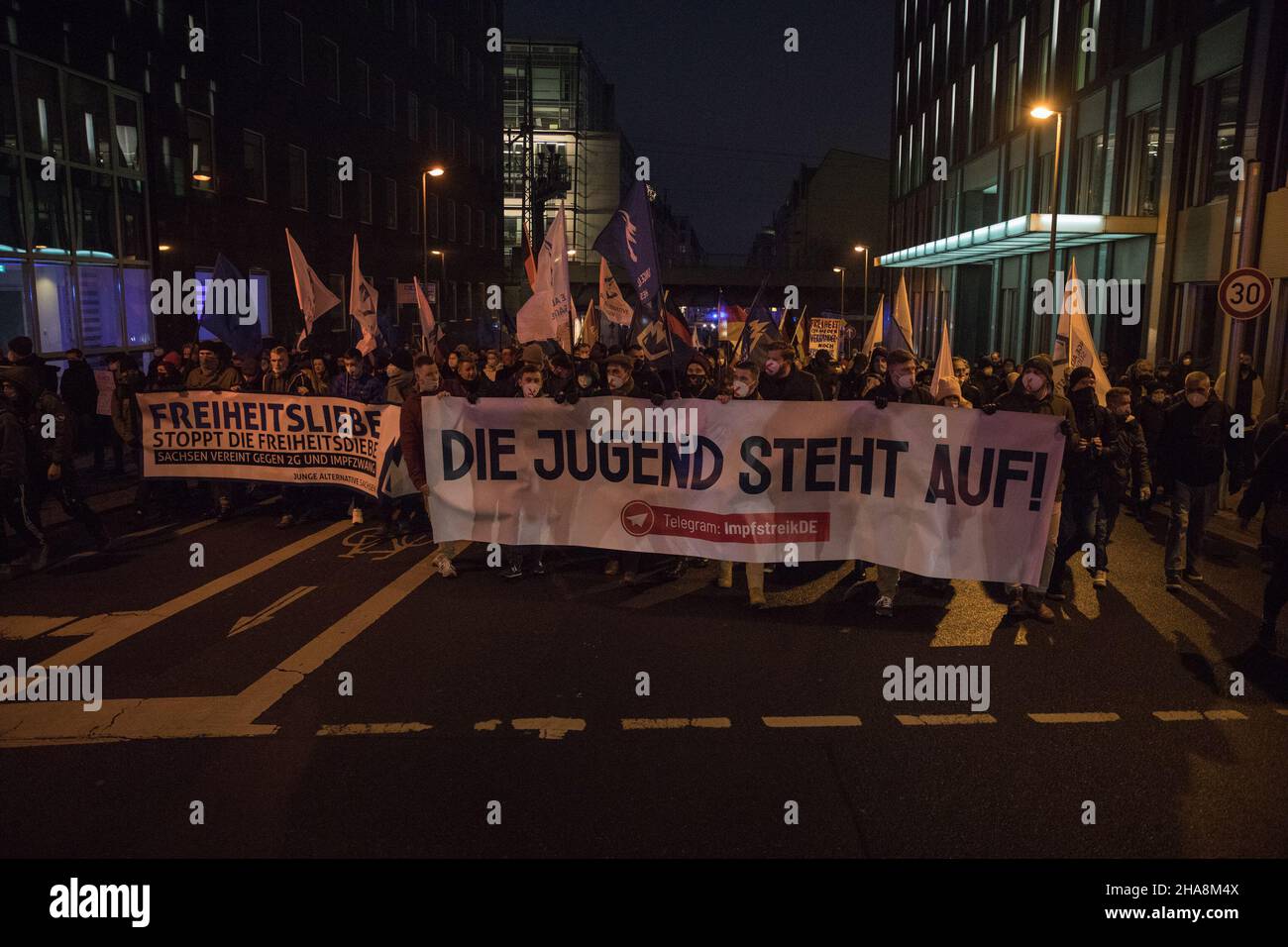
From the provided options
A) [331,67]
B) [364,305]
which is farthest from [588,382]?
[331,67]

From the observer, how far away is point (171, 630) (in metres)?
7.16

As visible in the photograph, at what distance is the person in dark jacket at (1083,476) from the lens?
787 cm

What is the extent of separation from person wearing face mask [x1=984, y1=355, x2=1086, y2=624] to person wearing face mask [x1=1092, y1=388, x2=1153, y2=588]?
50 centimetres

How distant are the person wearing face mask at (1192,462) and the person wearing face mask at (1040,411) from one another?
1.48 metres

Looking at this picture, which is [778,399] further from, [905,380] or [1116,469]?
[1116,469]

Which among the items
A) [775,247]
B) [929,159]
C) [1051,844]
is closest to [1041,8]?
[929,159]

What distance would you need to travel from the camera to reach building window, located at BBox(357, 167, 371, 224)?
34094 millimetres

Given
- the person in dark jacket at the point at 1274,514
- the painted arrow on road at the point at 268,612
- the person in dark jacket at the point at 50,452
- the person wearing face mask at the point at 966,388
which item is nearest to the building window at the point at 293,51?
the person in dark jacket at the point at 50,452

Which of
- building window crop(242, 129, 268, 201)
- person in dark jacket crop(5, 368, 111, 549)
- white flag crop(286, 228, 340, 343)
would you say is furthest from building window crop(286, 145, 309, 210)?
person in dark jacket crop(5, 368, 111, 549)

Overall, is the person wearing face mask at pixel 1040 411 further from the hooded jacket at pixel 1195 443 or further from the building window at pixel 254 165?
the building window at pixel 254 165

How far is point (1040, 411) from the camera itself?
299 inches

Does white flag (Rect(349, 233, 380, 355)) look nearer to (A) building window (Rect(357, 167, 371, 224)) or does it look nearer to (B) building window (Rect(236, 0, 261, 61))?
(B) building window (Rect(236, 0, 261, 61))

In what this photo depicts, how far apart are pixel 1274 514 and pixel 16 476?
9564 mm
